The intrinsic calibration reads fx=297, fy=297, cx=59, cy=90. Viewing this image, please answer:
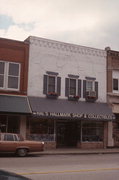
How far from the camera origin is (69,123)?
24938 mm

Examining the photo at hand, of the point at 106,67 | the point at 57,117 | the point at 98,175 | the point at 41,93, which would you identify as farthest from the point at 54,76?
the point at 98,175

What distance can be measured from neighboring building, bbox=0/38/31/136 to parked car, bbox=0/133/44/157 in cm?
355

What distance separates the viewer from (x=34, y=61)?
23047 millimetres

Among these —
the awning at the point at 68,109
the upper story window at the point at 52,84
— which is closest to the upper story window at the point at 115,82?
the awning at the point at 68,109

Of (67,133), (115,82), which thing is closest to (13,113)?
(67,133)

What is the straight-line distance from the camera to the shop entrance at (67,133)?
79.4 ft

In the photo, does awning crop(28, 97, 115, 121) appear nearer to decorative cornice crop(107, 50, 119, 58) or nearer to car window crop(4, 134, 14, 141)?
car window crop(4, 134, 14, 141)

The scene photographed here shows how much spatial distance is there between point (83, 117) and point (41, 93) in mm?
3725

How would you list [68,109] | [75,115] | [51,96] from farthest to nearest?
1. [51,96]
2. [68,109]
3. [75,115]

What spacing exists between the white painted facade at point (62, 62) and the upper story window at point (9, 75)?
0.98 meters

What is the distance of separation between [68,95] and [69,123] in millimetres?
2567

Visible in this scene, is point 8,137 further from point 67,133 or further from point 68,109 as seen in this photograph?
point 67,133

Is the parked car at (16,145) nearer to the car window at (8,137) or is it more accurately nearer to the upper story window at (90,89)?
the car window at (8,137)

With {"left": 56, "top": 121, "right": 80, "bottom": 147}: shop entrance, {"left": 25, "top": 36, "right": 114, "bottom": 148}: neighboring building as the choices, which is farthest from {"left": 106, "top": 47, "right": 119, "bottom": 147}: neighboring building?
{"left": 56, "top": 121, "right": 80, "bottom": 147}: shop entrance
